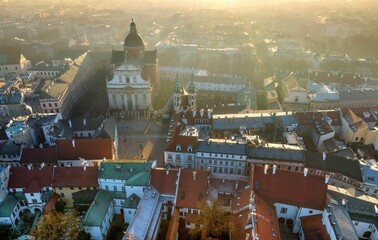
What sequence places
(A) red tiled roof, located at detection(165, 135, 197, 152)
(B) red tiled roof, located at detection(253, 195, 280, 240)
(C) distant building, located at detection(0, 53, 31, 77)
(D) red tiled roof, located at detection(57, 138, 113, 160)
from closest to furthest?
(B) red tiled roof, located at detection(253, 195, 280, 240) < (D) red tiled roof, located at detection(57, 138, 113, 160) < (A) red tiled roof, located at detection(165, 135, 197, 152) < (C) distant building, located at detection(0, 53, 31, 77)

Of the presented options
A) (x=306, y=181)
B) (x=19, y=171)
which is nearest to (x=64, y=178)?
(x=19, y=171)

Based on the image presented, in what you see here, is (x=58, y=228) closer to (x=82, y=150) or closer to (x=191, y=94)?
(x=82, y=150)

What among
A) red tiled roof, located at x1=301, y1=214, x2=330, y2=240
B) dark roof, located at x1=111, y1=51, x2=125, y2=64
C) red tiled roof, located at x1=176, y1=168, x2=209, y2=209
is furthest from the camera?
dark roof, located at x1=111, y1=51, x2=125, y2=64

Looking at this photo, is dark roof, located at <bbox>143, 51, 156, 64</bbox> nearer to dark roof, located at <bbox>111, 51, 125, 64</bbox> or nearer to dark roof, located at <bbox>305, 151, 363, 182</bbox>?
dark roof, located at <bbox>111, 51, 125, 64</bbox>

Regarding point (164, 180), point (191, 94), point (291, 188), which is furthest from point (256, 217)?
point (191, 94)

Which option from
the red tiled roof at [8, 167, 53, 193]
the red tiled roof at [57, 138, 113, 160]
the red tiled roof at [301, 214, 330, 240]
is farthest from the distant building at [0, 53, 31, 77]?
the red tiled roof at [301, 214, 330, 240]

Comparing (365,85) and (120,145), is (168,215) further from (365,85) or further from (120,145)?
(365,85)

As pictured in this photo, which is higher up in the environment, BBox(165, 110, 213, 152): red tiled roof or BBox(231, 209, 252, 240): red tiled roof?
BBox(165, 110, 213, 152): red tiled roof
